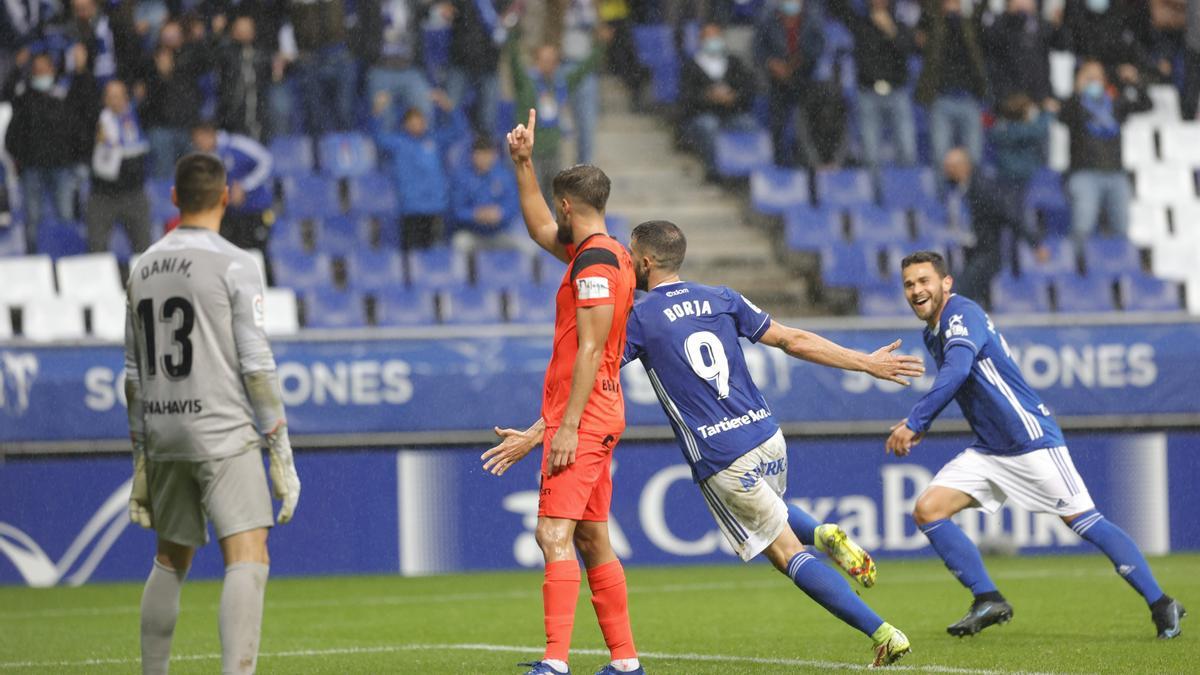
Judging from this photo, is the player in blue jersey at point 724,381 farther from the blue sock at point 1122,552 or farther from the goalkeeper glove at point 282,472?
the goalkeeper glove at point 282,472

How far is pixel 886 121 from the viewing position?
17656mm

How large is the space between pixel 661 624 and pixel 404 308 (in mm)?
6530

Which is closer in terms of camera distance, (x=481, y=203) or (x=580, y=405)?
(x=580, y=405)

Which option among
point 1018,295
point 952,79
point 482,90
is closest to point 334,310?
point 482,90

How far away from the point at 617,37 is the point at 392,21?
3.05 m

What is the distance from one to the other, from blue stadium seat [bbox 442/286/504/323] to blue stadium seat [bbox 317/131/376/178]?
6.58 feet

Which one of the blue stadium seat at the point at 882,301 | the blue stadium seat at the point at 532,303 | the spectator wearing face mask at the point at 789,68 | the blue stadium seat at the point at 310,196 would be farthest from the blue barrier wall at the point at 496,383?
the spectator wearing face mask at the point at 789,68

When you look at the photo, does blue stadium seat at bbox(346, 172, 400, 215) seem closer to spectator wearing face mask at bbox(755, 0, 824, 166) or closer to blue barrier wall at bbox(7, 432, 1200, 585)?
blue barrier wall at bbox(7, 432, 1200, 585)

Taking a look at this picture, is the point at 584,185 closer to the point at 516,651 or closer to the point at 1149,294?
the point at 516,651

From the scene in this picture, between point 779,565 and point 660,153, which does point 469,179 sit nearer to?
point 660,153

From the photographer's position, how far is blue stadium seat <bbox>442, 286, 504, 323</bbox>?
15.2 meters

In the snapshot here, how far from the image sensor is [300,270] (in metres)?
15.5

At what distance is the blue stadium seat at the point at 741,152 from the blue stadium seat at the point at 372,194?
11.6ft

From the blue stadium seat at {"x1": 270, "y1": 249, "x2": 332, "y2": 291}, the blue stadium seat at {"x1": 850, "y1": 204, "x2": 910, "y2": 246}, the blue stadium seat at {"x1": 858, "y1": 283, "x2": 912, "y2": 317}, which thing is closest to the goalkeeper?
the blue stadium seat at {"x1": 270, "y1": 249, "x2": 332, "y2": 291}
